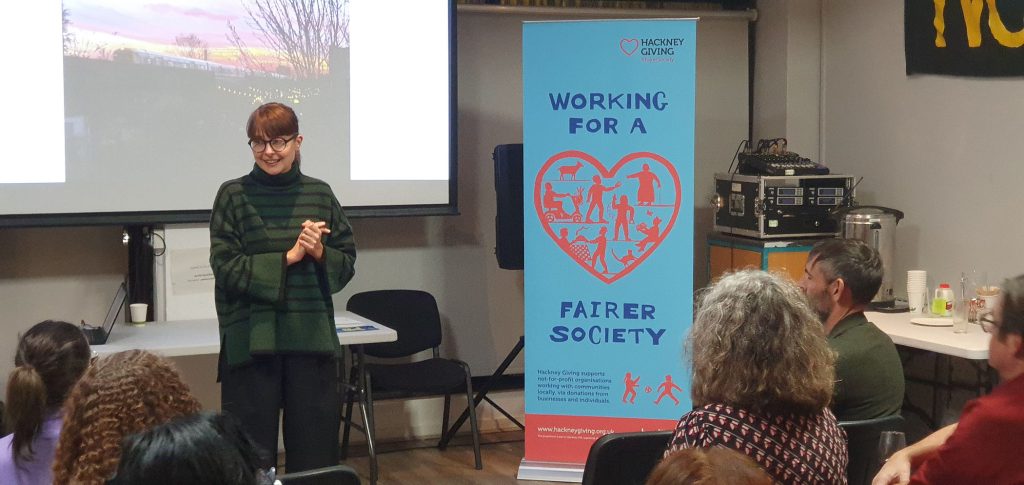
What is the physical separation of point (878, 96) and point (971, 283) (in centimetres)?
117

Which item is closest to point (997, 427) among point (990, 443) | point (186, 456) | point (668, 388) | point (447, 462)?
point (990, 443)

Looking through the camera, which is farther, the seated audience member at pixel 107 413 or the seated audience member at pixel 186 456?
the seated audience member at pixel 107 413

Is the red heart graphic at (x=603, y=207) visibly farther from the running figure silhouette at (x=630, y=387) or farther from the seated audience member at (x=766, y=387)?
the seated audience member at (x=766, y=387)

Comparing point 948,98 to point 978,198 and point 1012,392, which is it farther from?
point 1012,392

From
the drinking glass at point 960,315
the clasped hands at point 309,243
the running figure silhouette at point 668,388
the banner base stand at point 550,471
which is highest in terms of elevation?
the clasped hands at point 309,243

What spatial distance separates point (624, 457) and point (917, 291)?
9.17 feet

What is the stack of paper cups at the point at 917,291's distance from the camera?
4.56 metres

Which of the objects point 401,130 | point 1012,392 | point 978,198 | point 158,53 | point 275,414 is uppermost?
point 158,53

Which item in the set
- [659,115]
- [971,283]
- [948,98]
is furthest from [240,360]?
[948,98]

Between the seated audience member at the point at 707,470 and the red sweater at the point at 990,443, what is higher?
the seated audience member at the point at 707,470

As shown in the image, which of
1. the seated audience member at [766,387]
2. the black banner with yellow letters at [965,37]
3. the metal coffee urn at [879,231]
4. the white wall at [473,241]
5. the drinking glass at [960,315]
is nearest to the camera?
the seated audience member at [766,387]

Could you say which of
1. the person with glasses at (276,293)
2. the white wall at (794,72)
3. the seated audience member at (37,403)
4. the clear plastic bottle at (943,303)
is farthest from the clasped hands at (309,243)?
the white wall at (794,72)

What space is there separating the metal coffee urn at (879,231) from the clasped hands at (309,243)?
9.04 feet

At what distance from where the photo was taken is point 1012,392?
1.75m
